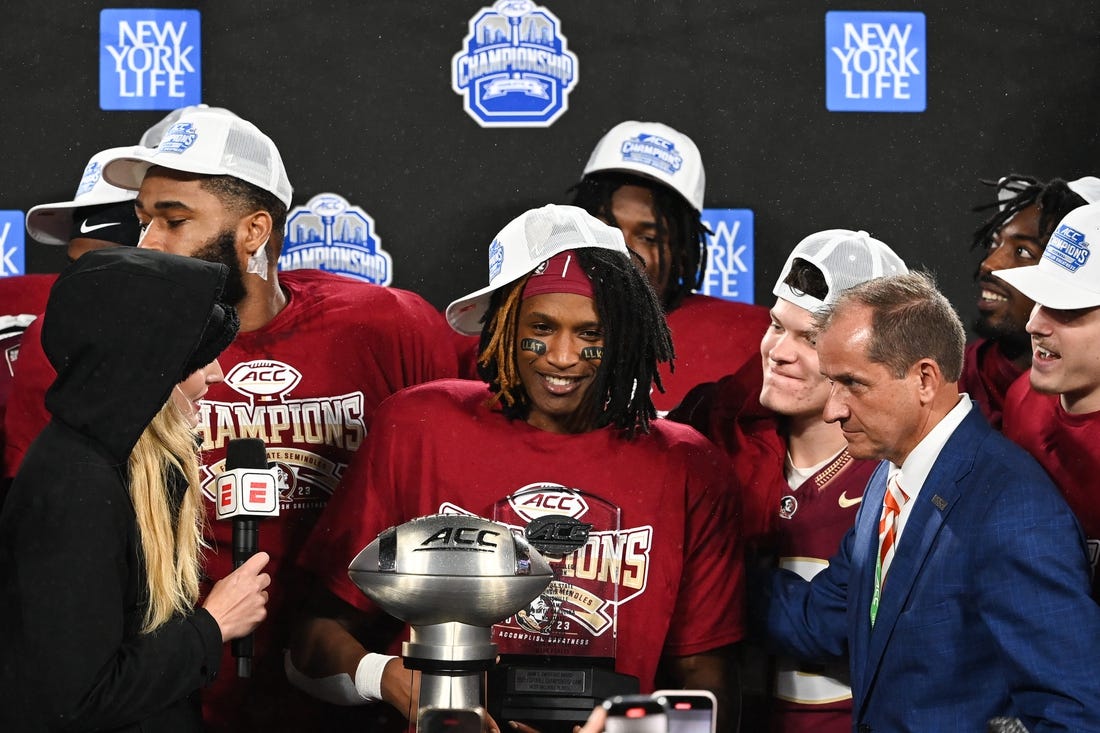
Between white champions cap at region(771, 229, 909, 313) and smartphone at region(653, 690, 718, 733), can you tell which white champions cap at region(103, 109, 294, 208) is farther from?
smartphone at region(653, 690, 718, 733)

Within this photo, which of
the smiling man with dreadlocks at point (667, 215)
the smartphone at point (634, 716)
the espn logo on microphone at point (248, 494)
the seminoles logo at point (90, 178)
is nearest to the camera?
the smartphone at point (634, 716)

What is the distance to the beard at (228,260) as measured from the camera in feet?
9.42

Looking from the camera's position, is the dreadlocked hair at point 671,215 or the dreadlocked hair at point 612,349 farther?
the dreadlocked hair at point 671,215

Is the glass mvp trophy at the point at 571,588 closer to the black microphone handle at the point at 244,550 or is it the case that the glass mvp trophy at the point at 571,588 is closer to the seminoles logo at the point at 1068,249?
the black microphone handle at the point at 244,550

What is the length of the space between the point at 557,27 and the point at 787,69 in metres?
→ 0.63

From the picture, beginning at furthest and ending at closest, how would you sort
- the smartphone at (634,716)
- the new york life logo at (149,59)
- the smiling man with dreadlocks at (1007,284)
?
the new york life logo at (149,59), the smiling man with dreadlocks at (1007,284), the smartphone at (634,716)

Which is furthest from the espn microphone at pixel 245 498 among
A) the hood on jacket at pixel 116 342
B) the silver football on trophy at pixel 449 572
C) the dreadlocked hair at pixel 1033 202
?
the dreadlocked hair at pixel 1033 202

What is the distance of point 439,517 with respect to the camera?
173 centimetres

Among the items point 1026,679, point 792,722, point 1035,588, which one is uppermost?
point 1035,588

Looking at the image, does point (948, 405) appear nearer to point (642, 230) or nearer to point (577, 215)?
point (577, 215)

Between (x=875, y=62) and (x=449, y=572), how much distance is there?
8.40 feet

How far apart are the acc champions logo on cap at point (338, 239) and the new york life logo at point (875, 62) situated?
50.2 inches

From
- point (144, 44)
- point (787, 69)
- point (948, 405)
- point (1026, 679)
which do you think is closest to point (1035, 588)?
point (1026, 679)

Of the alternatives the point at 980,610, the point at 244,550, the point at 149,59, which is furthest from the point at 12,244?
the point at 980,610
